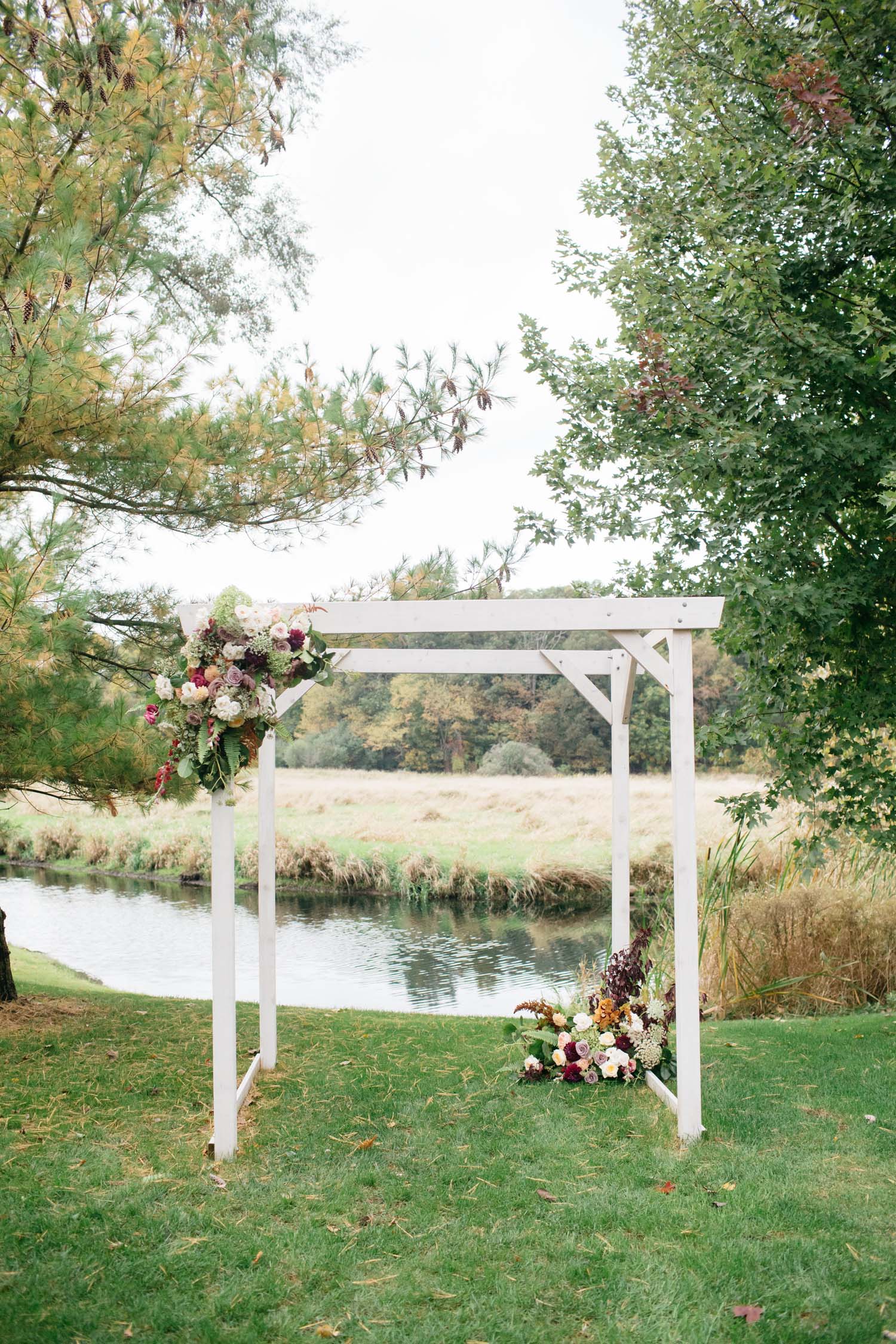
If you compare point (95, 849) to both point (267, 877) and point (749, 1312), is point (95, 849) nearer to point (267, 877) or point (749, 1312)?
point (267, 877)

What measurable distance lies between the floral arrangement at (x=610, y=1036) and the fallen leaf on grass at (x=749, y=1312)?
1.88 meters

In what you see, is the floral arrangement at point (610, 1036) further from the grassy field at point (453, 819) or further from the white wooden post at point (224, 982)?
the grassy field at point (453, 819)

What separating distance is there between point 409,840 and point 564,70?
34.7ft

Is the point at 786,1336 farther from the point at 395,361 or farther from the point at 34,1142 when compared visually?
the point at 395,361

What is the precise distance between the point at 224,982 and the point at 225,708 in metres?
1.00

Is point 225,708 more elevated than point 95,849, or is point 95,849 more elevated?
point 225,708

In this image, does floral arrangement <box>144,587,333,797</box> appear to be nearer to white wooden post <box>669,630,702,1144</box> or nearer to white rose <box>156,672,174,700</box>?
white rose <box>156,672,174,700</box>

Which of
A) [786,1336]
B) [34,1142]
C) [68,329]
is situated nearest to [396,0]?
[68,329]

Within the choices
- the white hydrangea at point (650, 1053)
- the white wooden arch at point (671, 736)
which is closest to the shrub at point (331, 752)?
the white hydrangea at point (650, 1053)

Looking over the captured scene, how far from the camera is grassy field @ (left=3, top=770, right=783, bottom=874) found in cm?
1438

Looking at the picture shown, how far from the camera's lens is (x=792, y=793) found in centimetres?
502

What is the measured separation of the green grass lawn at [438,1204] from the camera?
98.6 inches

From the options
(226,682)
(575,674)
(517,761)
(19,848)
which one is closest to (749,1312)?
(226,682)

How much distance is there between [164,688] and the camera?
11.1 ft
